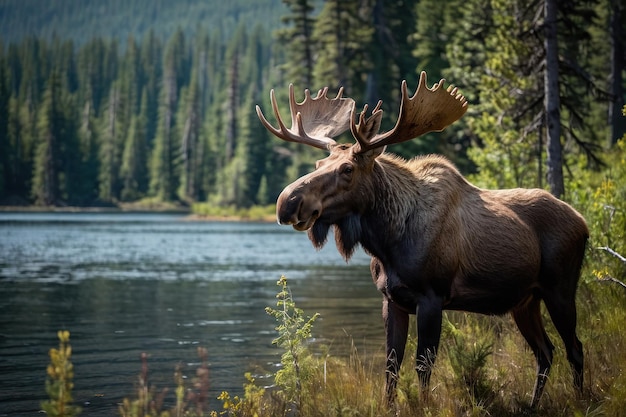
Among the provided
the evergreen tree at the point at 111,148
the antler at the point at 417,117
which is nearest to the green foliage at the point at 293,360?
the antler at the point at 417,117

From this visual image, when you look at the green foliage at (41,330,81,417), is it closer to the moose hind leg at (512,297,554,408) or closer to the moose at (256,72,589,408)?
the moose at (256,72,589,408)

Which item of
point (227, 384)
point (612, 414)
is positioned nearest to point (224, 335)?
point (227, 384)

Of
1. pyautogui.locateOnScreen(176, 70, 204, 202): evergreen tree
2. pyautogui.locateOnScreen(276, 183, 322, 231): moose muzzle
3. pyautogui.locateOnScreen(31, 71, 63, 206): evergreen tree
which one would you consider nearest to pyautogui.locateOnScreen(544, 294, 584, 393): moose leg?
pyautogui.locateOnScreen(276, 183, 322, 231): moose muzzle

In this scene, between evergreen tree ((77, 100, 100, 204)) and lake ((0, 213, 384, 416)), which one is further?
evergreen tree ((77, 100, 100, 204))

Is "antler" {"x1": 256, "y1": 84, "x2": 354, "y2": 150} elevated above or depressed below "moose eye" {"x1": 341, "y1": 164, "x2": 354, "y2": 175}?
above

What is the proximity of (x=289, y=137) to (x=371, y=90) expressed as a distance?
4894cm

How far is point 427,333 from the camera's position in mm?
7434

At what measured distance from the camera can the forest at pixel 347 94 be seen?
65.5 ft

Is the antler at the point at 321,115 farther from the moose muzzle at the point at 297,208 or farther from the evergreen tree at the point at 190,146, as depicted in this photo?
the evergreen tree at the point at 190,146

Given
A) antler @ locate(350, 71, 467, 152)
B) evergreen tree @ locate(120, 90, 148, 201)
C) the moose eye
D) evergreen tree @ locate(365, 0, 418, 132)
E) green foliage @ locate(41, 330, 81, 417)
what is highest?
evergreen tree @ locate(365, 0, 418, 132)

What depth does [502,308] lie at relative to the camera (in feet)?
25.9

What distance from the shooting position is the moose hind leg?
27.4ft

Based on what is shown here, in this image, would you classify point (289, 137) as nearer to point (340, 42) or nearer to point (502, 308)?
point (502, 308)

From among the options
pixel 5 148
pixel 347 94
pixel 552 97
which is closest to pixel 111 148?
pixel 5 148
